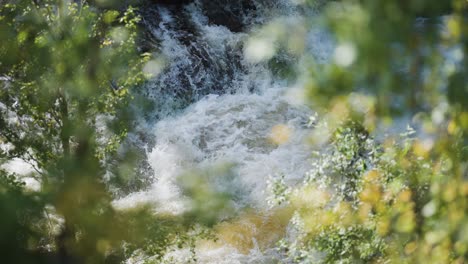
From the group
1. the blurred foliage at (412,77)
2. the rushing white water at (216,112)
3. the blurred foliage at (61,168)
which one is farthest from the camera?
the rushing white water at (216,112)

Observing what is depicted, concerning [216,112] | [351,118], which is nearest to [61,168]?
[351,118]

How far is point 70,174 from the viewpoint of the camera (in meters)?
1.31

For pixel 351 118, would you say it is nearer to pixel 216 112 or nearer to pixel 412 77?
pixel 412 77

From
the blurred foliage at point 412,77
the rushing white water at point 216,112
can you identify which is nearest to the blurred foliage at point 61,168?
the blurred foliage at point 412,77

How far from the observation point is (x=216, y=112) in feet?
33.1

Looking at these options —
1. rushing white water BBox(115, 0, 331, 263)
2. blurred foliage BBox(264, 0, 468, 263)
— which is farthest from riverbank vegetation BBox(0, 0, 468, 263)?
rushing white water BBox(115, 0, 331, 263)

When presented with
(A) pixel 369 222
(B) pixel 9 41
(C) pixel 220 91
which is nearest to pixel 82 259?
(B) pixel 9 41

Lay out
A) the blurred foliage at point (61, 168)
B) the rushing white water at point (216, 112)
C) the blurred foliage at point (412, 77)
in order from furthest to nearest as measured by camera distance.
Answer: the rushing white water at point (216, 112)
the blurred foliage at point (61, 168)
the blurred foliage at point (412, 77)

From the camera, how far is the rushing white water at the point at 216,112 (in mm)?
8609

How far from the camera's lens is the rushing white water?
8609 mm

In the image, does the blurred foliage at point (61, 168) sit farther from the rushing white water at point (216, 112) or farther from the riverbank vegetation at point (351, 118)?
the rushing white water at point (216, 112)

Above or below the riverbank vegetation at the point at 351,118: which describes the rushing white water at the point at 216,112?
above

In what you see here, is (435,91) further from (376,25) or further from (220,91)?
(220,91)

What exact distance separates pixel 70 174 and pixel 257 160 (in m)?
7.61
